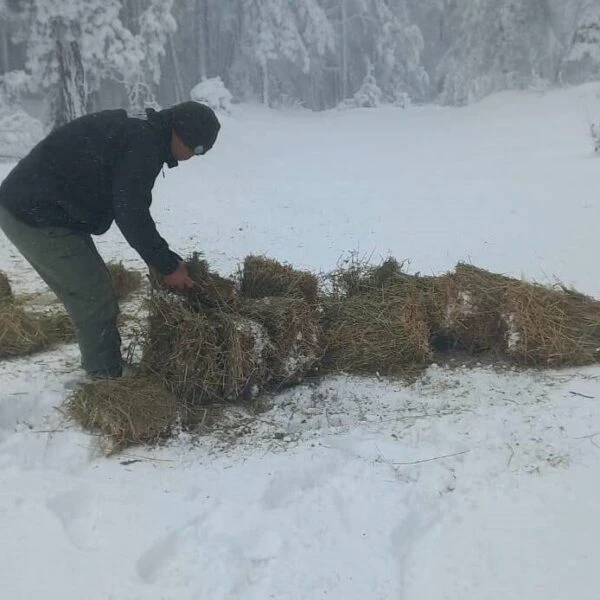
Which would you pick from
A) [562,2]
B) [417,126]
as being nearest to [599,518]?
[417,126]

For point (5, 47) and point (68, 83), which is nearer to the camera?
point (68, 83)

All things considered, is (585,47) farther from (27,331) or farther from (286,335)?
(27,331)

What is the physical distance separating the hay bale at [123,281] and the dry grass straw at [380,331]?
202 centimetres

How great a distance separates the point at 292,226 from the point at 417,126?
1884cm

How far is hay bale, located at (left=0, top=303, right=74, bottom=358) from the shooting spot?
4172 mm

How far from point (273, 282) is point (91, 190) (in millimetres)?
1244

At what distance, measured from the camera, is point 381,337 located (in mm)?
3914

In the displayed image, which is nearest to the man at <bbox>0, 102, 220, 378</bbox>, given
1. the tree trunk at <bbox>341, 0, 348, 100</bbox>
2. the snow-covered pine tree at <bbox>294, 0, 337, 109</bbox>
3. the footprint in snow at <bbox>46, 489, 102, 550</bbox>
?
the footprint in snow at <bbox>46, 489, 102, 550</bbox>

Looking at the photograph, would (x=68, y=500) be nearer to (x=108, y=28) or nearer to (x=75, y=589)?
(x=75, y=589)

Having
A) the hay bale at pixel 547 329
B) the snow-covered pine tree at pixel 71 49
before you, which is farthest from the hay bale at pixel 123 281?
the snow-covered pine tree at pixel 71 49

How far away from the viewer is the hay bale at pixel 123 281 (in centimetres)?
534

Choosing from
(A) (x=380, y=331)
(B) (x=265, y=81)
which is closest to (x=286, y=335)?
(A) (x=380, y=331)

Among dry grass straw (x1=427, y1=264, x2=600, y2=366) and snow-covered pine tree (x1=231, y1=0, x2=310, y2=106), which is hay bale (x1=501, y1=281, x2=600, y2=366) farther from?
snow-covered pine tree (x1=231, y1=0, x2=310, y2=106)

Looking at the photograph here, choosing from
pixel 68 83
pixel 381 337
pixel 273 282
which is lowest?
pixel 381 337
